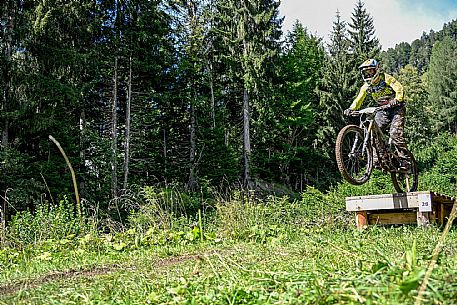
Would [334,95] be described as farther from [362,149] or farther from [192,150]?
[362,149]

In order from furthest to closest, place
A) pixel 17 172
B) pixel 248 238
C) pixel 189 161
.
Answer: pixel 189 161, pixel 17 172, pixel 248 238

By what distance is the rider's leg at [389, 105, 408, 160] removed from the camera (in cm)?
686

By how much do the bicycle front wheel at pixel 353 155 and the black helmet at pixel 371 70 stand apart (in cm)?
80

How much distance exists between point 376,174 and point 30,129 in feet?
48.0

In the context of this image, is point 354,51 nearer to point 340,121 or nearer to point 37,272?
point 340,121

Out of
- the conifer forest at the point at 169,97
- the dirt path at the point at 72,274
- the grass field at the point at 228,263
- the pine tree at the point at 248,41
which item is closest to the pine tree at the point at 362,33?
the conifer forest at the point at 169,97

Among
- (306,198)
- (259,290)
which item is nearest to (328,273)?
(259,290)

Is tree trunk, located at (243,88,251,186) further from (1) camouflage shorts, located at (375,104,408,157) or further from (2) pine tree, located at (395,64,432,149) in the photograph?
(1) camouflage shorts, located at (375,104,408,157)

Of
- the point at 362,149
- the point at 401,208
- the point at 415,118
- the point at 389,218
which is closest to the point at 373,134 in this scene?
the point at 362,149

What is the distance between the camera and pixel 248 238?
6.80m

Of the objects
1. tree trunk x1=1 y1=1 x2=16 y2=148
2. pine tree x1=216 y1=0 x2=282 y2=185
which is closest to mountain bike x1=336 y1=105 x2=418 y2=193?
tree trunk x1=1 y1=1 x2=16 y2=148

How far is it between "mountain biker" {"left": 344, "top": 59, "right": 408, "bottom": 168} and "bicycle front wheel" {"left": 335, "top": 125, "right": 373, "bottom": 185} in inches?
8.9

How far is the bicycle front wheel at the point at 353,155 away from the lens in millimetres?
6449

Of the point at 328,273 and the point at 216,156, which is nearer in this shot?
the point at 328,273
